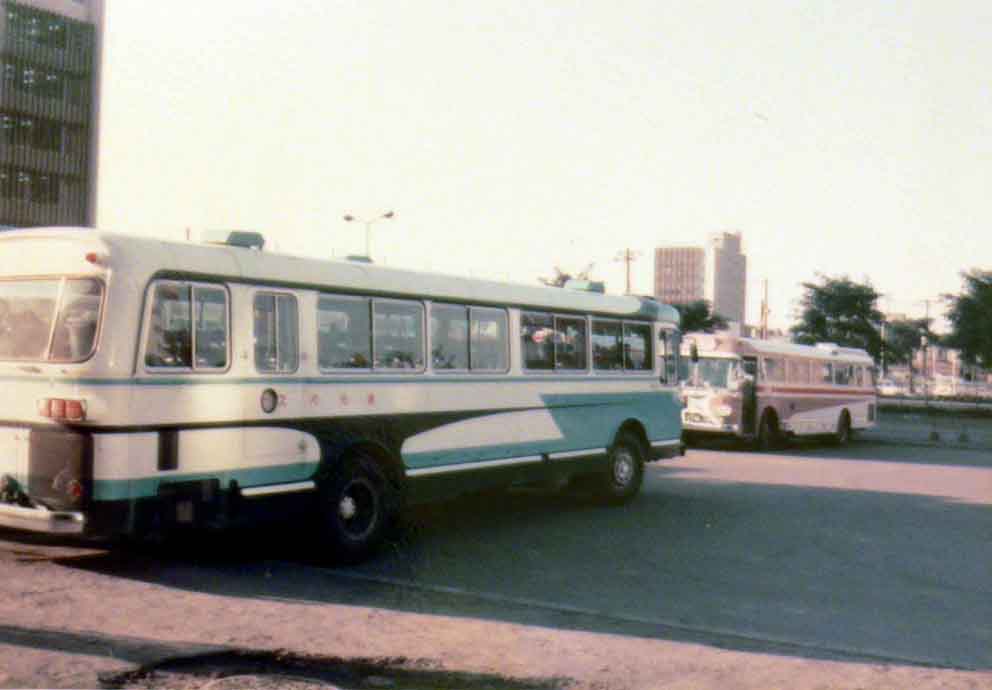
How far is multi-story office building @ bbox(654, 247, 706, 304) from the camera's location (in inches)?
7411

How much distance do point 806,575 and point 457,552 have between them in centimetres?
346

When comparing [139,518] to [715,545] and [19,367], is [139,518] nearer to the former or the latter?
[19,367]

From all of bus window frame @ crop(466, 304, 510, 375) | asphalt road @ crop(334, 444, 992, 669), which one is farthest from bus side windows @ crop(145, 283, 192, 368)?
bus window frame @ crop(466, 304, 510, 375)

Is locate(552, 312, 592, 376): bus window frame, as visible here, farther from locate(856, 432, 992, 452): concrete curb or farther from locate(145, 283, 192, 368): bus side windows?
locate(856, 432, 992, 452): concrete curb

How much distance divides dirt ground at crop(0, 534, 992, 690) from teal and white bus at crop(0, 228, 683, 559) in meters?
0.99

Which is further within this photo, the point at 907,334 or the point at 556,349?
the point at 907,334

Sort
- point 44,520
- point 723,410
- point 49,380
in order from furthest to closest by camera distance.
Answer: point 723,410 < point 49,380 < point 44,520

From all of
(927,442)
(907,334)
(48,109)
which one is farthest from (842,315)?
(48,109)

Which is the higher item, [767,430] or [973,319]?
[973,319]

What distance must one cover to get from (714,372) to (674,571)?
58.4 feet

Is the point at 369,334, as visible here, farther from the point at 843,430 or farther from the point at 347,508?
the point at 843,430

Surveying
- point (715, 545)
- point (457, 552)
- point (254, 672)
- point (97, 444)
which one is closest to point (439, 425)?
point (457, 552)

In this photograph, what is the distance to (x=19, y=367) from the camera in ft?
29.0

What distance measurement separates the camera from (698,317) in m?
66.4
